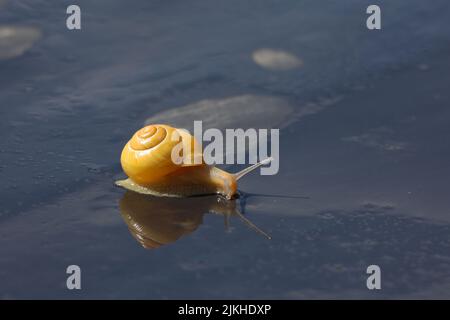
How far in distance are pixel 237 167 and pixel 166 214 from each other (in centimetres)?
74

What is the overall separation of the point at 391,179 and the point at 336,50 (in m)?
1.91

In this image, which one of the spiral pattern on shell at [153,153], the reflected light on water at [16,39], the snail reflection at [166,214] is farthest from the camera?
the reflected light on water at [16,39]

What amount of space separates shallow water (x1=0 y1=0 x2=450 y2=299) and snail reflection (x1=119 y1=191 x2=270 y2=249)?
1 centimetres

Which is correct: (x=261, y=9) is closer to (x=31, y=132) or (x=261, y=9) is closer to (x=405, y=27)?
(x=405, y=27)

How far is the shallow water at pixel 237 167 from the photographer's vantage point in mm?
4922

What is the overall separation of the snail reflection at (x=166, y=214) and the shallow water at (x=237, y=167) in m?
0.01

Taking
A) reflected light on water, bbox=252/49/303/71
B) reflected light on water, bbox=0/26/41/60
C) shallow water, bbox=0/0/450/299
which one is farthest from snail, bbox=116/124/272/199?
reflected light on water, bbox=0/26/41/60

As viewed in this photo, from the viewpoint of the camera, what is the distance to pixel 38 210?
18.1 feet

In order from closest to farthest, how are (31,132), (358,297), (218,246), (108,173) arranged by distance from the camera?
(358,297) < (218,246) < (108,173) < (31,132)

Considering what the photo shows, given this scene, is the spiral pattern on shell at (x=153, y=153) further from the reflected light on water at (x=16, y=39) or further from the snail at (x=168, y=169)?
the reflected light on water at (x=16, y=39)

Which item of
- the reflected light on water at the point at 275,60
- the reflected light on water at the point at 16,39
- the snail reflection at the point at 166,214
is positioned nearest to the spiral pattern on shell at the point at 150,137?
the snail reflection at the point at 166,214

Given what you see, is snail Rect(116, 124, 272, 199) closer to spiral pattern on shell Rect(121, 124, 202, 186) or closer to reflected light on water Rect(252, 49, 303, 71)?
spiral pattern on shell Rect(121, 124, 202, 186)

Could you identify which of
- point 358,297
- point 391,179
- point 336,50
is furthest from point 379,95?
point 358,297

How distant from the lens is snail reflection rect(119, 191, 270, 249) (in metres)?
5.23
